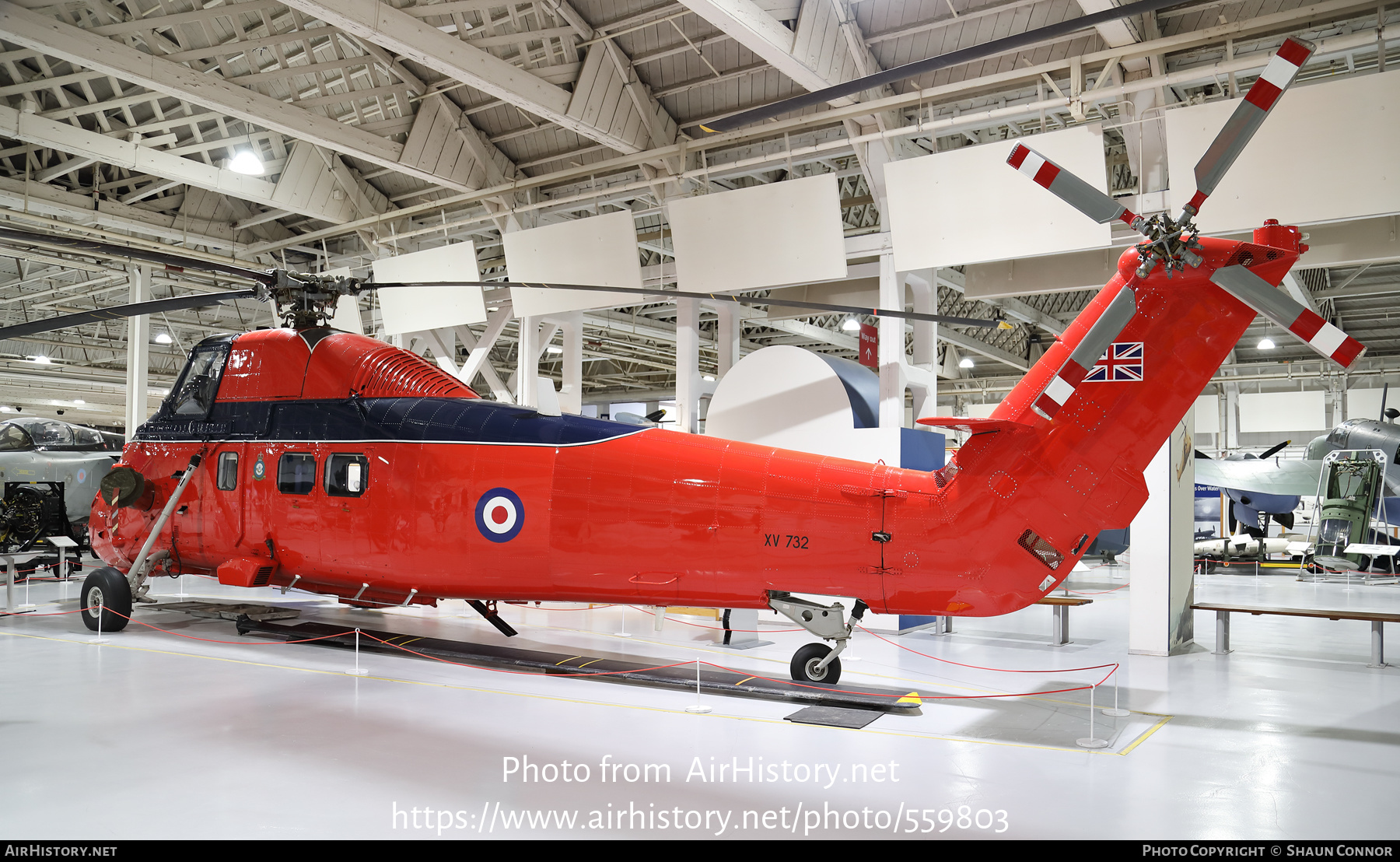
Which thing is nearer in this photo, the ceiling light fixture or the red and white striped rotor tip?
the red and white striped rotor tip

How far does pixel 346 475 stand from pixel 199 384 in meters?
2.67

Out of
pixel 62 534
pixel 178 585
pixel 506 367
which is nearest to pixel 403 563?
pixel 178 585

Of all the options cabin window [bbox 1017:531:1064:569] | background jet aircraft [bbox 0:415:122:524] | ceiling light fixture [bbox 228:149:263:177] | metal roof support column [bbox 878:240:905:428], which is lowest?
cabin window [bbox 1017:531:1064:569]

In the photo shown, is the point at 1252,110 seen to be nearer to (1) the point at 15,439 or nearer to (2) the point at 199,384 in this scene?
(2) the point at 199,384

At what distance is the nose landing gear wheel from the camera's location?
23.6 ft

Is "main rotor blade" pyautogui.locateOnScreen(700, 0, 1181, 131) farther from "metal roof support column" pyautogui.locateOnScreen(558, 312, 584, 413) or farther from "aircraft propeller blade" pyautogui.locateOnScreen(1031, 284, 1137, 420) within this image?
"metal roof support column" pyautogui.locateOnScreen(558, 312, 584, 413)

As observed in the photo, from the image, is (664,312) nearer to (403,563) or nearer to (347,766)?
(403,563)

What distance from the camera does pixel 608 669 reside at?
25.6ft

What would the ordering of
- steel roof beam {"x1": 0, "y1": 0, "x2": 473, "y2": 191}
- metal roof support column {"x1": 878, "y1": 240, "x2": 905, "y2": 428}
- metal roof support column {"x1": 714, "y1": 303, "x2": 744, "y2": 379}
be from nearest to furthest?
1. steel roof beam {"x1": 0, "y1": 0, "x2": 473, "y2": 191}
2. metal roof support column {"x1": 878, "y1": 240, "x2": 905, "y2": 428}
3. metal roof support column {"x1": 714, "y1": 303, "x2": 744, "y2": 379}

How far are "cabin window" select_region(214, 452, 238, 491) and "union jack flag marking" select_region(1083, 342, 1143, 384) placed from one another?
26.8 feet

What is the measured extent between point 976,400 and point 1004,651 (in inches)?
1210

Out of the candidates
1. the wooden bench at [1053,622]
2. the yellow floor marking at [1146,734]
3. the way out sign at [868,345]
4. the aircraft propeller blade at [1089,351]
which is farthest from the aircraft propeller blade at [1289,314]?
the way out sign at [868,345]

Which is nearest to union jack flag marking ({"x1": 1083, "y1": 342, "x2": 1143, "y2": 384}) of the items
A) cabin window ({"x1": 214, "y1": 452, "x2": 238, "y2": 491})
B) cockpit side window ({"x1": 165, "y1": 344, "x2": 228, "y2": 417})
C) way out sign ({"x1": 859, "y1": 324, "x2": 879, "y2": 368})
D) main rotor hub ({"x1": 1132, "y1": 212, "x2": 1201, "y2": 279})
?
main rotor hub ({"x1": 1132, "y1": 212, "x2": 1201, "y2": 279})

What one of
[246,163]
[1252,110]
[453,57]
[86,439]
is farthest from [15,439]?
[1252,110]
